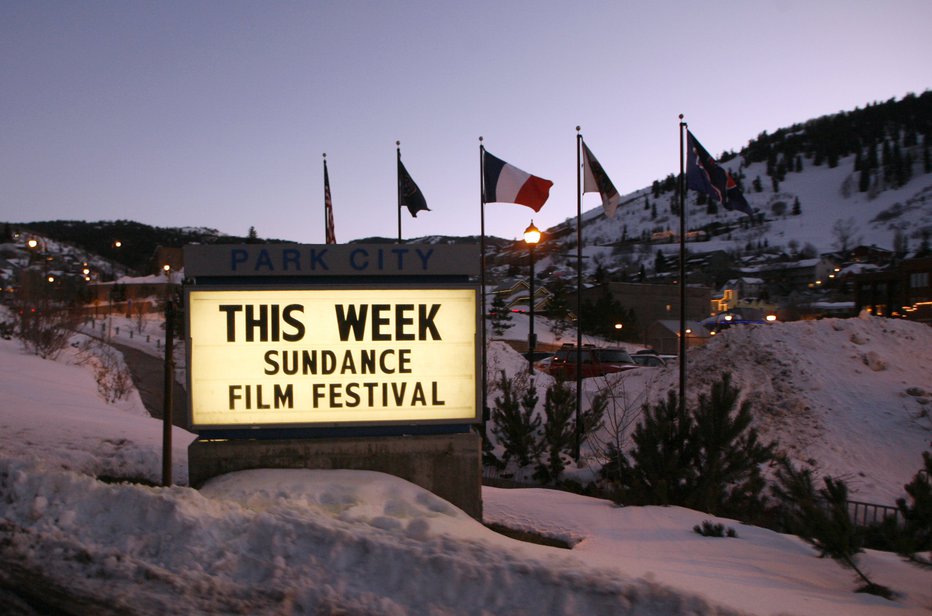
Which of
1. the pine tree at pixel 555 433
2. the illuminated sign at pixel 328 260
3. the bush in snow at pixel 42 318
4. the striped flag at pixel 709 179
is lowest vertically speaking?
the pine tree at pixel 555 433

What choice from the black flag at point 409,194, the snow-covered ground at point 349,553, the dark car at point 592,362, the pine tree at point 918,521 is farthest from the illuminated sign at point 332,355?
the dark car at point 592,362

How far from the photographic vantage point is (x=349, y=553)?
4672 mm

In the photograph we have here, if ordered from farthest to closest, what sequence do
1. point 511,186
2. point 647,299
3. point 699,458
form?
point 647,299 → point 511,186 → point 699,458

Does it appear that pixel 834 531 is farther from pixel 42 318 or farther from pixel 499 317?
pixel 499 317

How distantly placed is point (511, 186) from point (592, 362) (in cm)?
1122

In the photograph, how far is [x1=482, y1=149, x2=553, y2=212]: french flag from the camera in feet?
45.6

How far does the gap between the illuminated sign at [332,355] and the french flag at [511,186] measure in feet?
23.7

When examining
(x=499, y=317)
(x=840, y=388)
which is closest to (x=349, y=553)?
(x=840, y=388)

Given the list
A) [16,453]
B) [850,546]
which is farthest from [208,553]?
[850,546]

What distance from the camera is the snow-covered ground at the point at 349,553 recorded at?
4.20 meters

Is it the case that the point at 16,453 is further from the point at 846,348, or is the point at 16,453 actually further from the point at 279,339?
the point at 846,348

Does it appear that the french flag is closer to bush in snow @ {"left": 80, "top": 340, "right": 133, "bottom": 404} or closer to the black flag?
the black flag

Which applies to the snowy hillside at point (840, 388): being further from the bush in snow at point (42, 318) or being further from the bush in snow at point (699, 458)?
the bush in snow at point (42, 318)

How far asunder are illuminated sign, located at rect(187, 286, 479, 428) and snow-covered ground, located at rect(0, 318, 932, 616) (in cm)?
71
